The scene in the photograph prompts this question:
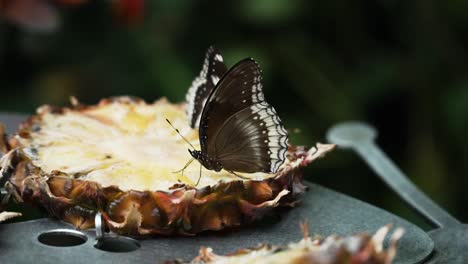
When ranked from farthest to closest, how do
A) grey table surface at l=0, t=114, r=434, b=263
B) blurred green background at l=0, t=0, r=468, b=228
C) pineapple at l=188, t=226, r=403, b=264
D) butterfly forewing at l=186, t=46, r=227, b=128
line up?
blurred green background at l=0, t=0, r=468, b=228, butterfly forewing at l=186, t=46, r=227, b=128, grey table surface at l=0, t=114, r=434, b=263, pineapple at l=188, t=226, r=403, b=264

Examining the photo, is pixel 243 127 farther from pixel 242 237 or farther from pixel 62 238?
pixel 62 238

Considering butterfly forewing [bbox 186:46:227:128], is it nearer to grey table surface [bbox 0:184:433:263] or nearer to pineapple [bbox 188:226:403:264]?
grey table surface [bbox 0:184:433:263]

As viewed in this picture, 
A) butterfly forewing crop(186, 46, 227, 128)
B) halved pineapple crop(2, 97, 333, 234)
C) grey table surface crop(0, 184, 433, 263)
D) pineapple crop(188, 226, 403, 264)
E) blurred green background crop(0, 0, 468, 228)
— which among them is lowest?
pineapple crop(188, 226, 403, 264)

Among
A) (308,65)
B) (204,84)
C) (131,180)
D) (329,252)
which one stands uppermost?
(308,65)

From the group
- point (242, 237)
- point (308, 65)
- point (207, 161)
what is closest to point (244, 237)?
point (242, 237)

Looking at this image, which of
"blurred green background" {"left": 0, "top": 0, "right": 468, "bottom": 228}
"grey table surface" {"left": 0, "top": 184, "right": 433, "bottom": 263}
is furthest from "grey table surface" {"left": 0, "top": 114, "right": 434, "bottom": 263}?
"blurred green background" {"left": 0, "top": 0, "right": 468, "bottom": 228}
